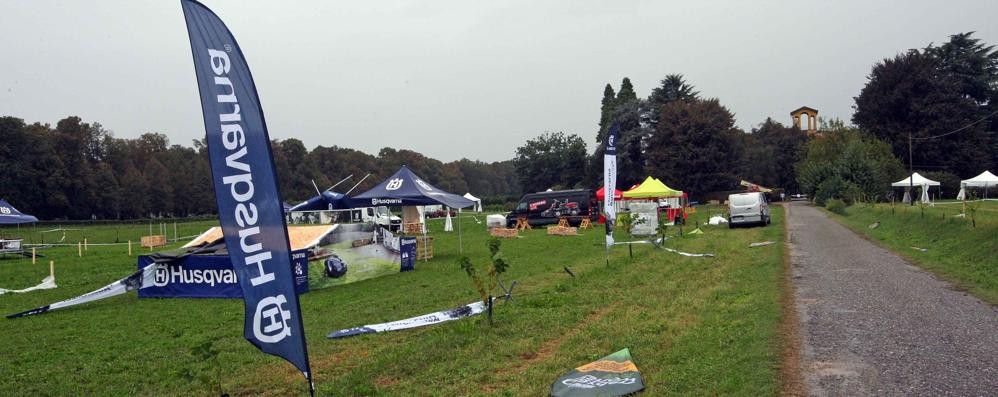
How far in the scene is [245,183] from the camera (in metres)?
5.40

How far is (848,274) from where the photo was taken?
1414 centimetres

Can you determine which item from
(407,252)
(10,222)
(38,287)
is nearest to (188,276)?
(38,287)

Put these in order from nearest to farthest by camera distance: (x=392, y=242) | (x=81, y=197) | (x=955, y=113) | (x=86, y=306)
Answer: (x=86, y=306)
(x=392, y=242)
(x=955, y=113)
(x=81, y=197)

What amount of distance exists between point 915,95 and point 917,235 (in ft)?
164

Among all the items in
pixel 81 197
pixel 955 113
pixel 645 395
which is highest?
pixel 955 113

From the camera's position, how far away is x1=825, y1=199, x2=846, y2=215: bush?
1756 inches

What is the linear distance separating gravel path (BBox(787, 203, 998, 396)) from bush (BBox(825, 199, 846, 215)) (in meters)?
32.5

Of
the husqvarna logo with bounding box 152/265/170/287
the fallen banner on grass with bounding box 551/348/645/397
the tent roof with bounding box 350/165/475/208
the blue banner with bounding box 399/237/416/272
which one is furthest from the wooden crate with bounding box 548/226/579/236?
the fallen banner on grass with bounding box 551/348/645/397

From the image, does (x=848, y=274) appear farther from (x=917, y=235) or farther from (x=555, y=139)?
(x=555, y=139)

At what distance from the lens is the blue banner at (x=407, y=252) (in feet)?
60.6

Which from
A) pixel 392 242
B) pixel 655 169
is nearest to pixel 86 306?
pixel 392 242

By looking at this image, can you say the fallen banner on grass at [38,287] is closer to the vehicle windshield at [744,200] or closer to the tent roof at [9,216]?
the tent roof at [9,216]

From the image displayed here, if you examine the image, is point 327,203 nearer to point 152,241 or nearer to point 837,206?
point 152,241

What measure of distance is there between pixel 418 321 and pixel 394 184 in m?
12.2
